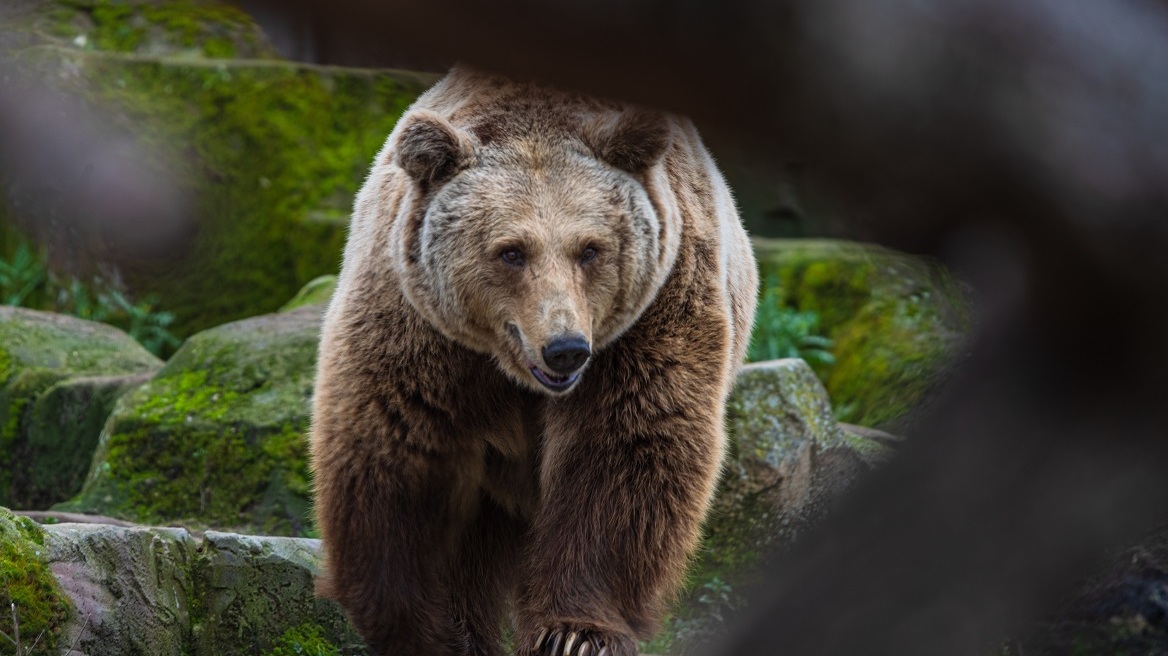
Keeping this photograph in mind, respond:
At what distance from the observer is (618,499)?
4.78 meters

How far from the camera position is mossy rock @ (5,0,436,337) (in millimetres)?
12016

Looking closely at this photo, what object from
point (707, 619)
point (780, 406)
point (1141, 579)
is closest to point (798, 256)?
point (780, 406)

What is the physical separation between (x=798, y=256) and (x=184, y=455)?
19.9 feet

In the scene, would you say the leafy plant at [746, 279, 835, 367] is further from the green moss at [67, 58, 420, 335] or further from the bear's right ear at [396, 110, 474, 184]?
the bear's right ear at [396, 110, 474, 184]

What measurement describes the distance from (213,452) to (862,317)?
5.70 m

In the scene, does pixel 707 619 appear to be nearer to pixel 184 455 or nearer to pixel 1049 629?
pixel 184 455

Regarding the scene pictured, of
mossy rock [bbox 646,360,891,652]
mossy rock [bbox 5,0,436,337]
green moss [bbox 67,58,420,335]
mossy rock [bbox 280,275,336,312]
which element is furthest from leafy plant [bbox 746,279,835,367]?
green moss [bbox 67,58,420,335]

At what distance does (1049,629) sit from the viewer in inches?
56.4

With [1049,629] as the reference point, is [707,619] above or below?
below

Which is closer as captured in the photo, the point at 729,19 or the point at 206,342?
the point at 729,19

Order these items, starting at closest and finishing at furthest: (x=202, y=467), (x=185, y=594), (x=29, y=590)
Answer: (x=29, y=590) → (x=185, y=594) → (x=202, y=467)

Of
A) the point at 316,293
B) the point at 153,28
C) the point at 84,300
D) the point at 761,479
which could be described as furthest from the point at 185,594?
the point at 153,28

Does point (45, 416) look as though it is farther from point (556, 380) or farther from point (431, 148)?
point (556, 380)

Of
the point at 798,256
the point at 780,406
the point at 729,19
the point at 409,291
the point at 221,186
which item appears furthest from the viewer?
the point at 221,186
